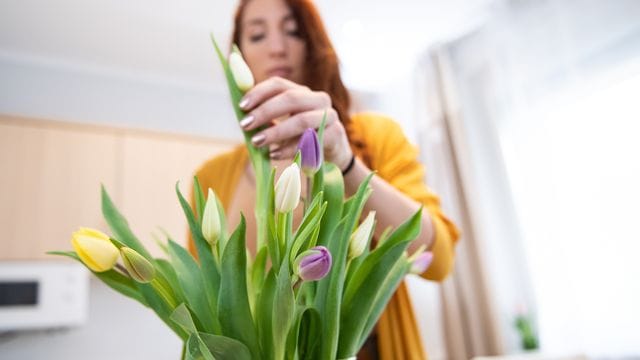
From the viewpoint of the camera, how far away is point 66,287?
227 centimetres

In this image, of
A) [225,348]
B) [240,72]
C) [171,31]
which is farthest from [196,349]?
[171,31]

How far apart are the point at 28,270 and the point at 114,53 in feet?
3.95

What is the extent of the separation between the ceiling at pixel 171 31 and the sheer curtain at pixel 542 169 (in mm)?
216

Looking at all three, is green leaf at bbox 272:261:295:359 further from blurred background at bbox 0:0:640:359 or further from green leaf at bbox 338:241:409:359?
blurred background at bbox 0:0:640:359

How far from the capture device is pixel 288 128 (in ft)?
1.55

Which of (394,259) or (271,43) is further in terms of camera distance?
(271,43)

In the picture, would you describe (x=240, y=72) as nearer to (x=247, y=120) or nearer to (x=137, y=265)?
(x=247, y=120)

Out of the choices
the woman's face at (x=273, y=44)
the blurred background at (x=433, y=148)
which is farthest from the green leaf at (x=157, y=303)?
the blurred background at (x=433, y=148)

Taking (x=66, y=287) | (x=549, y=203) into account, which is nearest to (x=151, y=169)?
(x=66, y=287)

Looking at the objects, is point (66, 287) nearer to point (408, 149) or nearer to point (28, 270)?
point (28, 270)

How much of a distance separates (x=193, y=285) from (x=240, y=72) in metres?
0.19

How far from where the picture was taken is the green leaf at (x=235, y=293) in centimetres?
40

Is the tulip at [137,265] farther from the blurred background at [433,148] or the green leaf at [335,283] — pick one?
the blurred background at [433,148]

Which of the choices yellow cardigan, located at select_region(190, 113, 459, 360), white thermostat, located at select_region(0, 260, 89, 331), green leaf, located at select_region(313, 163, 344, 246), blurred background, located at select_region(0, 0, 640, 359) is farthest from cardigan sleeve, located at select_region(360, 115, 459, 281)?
white thermostat, located at select_region(0, 260, 89, 331)
